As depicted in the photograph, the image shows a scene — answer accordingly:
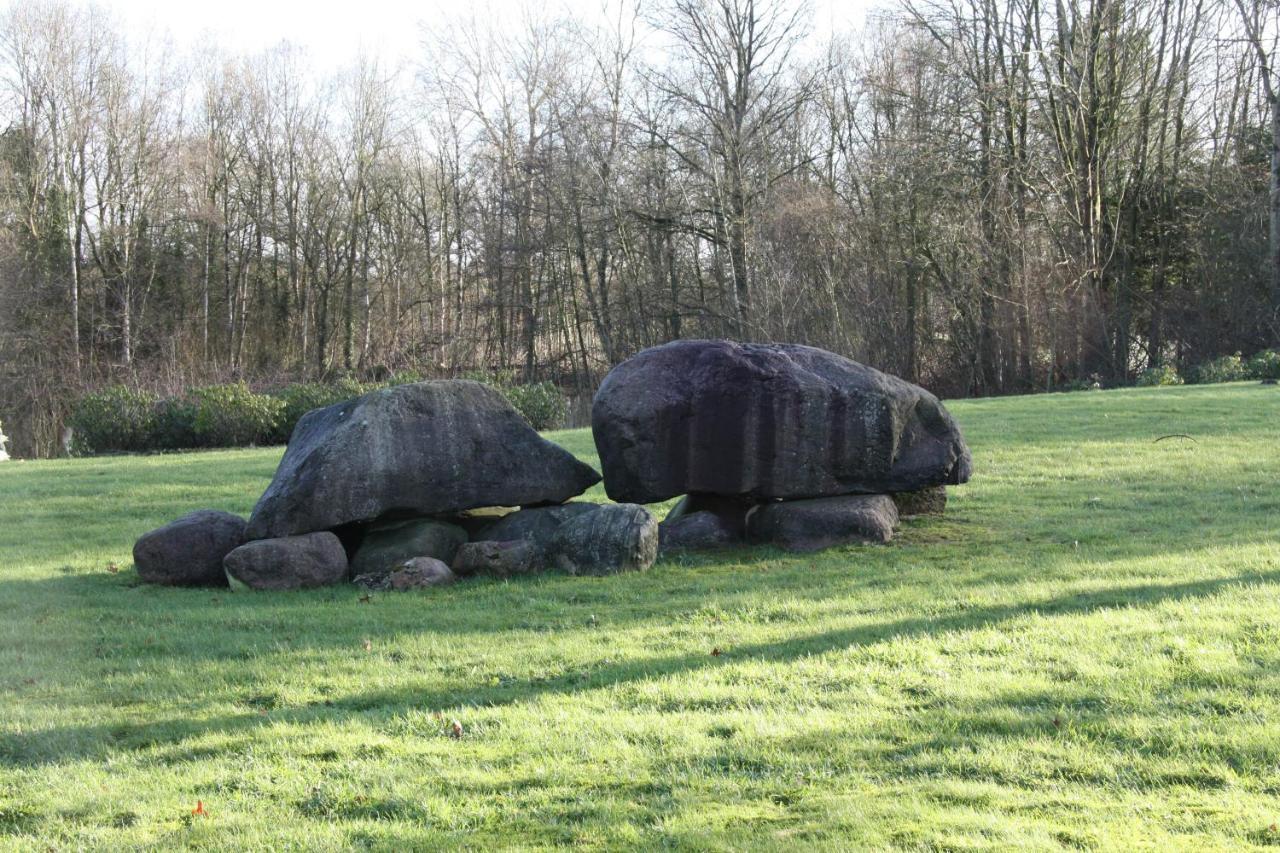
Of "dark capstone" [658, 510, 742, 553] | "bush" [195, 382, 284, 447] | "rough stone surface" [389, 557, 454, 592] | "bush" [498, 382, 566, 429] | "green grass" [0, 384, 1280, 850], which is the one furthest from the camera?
"bush" [498, 382, 566, 429]

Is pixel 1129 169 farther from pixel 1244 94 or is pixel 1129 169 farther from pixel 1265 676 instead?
pixel 1265 676

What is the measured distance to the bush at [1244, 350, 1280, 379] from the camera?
28578mm

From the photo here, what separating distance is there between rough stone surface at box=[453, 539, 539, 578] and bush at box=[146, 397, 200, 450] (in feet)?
53.5

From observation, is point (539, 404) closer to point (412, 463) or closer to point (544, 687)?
point (412, 463)

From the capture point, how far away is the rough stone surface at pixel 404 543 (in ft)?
35.5

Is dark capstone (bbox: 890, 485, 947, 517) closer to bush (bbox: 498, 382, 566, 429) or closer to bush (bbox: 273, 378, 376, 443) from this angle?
bush (bbox: 498, 382, 566, 429)

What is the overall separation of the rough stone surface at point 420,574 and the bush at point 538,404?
16042 mm

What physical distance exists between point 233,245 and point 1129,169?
34.2m

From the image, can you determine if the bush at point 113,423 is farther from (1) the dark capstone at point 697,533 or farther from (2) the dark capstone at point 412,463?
(1) the dark capstone at point 697,533

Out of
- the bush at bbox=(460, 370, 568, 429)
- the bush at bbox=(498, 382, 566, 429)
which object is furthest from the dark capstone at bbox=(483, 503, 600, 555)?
the bush at bbox=(498, 382, 566, 429)

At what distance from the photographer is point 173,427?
24969 millimetres

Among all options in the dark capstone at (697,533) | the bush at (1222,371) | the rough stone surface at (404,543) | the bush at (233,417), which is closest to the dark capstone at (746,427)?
the dark capstone at (697,533)

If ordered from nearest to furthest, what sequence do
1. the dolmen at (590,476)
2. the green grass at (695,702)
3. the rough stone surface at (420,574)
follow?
the green grass at (695,702) < the rough stone surface at (420,574) < the dolmen at (590,476)

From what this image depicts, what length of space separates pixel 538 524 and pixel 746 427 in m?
2.36
